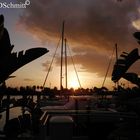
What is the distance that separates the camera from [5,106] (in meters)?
7.38

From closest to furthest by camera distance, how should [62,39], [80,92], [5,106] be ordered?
[5,106] → [62,39] → [80,92]

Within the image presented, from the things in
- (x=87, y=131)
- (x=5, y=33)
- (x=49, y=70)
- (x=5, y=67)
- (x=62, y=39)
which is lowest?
(x=87, y=131)

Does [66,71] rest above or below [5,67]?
above

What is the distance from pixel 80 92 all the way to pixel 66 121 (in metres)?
39.5

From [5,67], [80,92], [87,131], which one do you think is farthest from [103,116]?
[80,92]

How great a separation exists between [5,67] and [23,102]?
1625mm

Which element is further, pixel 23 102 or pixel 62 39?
pixel 62 39

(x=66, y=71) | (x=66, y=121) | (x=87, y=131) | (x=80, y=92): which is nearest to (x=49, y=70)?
(x=66, y=71)

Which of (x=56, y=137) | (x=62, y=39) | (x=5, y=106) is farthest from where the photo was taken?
(x=62, y=39)

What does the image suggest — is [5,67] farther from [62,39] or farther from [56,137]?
[62,39]

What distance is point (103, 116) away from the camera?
26.9ft

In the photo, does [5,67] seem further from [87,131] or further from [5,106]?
[87,131]

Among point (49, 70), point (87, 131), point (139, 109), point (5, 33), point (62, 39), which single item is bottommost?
point (87, 131)

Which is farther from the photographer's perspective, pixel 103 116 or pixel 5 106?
pixel 103 116
